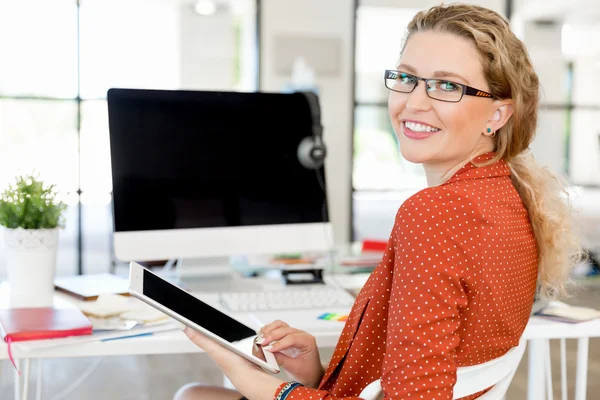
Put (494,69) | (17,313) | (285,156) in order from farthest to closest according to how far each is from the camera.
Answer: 1. (285,156)
2. (17,313)
3. (494,69)

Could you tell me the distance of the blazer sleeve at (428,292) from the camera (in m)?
1.01

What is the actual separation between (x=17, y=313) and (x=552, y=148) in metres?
6.01

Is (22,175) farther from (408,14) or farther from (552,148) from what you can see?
(552,148)

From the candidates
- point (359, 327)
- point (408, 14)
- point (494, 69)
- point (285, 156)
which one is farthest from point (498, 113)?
point (408, 14)

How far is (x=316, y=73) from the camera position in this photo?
602cm

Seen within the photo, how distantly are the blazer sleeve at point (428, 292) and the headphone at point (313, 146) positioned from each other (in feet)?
3.43

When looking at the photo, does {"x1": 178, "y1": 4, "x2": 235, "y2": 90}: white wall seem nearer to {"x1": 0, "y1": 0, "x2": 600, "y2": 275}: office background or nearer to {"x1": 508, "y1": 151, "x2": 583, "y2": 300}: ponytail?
{"x1": 0, "y1": 0, "x2": 600, "y2": 275}: office background

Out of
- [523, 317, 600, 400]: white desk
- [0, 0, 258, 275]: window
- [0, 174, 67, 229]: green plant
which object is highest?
[0, 0, 258, 275]: window

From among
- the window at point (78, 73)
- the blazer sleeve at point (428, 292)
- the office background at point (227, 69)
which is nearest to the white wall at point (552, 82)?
the office background at point (227, 69)

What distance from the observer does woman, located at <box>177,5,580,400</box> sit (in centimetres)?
103

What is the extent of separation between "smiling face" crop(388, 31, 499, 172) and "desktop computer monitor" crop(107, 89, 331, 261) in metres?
0.83

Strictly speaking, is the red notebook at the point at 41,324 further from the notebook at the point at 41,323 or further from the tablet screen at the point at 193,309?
the tablet screen at the point at 193,309

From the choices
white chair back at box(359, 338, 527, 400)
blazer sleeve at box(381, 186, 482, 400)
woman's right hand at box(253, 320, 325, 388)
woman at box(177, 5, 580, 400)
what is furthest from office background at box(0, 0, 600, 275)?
blazer sleeve at box(381, 186, 482, 400)

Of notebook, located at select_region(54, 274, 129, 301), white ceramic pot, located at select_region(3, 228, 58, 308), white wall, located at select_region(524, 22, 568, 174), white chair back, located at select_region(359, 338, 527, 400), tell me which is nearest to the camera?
white chair back, located at select_region(359, 338, 527, 400)
